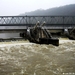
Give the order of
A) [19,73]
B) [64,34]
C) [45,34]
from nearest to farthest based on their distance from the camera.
A: [19,73]
[45,34]
[64,34]

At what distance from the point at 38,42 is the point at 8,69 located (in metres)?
9.02

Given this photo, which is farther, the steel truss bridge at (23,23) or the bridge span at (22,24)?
the steel truss bridge at (23,23)

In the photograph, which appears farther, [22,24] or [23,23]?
[23,23]

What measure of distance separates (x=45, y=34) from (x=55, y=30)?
5.15m

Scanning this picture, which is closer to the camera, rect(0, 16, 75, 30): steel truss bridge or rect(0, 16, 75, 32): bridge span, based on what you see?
rect(0, 16, 75, 32): bridge span

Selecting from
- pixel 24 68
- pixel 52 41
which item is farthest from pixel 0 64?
pixel 52 41

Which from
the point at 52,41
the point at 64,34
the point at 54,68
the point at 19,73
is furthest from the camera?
the point at 64,34

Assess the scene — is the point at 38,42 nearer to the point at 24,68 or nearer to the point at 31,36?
the point at 31,36

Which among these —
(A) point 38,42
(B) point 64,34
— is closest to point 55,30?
(B) point 64,34

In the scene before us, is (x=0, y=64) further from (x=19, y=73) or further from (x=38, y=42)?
(x=38, y=42)

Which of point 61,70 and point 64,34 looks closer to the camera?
point 61,70

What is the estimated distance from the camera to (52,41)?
15109 millimetres

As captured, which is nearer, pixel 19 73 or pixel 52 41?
pixel 19 73

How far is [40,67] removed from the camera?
7.39m
